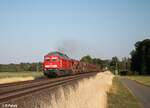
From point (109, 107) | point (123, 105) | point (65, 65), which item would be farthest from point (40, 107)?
point (65, 65)

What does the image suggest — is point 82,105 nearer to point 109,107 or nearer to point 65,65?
point 109,107

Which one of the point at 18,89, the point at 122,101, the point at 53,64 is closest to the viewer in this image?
the point at 18,89

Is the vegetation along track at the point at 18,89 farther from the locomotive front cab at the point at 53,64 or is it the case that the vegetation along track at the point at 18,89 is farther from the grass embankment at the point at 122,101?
the locomotive front cab at the point at 53,64

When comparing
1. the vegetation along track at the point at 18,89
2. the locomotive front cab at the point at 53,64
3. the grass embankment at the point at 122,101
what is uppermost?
the locomotive front cab at the point at 53,64

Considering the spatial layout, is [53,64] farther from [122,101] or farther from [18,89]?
[18,89]

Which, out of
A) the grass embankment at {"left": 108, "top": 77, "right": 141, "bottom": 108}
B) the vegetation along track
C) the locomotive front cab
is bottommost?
the grass embankment at {"left": 108, "top": 77, "right": 141, "bottom": 108}

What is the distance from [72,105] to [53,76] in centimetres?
2965

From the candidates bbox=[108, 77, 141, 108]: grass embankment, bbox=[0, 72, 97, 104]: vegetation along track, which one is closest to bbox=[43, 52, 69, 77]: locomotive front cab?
bbox=[108, 77, 141, 108]: grass embankment

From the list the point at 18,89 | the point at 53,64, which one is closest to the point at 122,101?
the point at 18,89

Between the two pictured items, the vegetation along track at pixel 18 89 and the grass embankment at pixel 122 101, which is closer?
the vegetation along track at pixel 18 89

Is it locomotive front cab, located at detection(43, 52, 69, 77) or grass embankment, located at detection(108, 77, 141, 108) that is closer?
grass embankment, located at detection(108, 77, 141, 108)

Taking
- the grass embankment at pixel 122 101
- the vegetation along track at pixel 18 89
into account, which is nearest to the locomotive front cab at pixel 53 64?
the grass embankment at pixel 122 101

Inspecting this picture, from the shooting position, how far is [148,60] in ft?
419

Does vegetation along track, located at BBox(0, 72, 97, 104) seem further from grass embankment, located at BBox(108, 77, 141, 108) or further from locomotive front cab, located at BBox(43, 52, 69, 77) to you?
locomotive front cab, located at BBox(43, 52, 69, 77)
